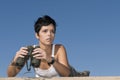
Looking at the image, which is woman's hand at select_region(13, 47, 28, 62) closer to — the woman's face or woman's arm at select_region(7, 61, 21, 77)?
woman's arm at select_region(7, 61, 21, 77)

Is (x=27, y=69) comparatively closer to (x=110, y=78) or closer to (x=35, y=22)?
(x=35, y=22)

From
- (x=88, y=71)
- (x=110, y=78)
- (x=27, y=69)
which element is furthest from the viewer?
(x=88, y=71)

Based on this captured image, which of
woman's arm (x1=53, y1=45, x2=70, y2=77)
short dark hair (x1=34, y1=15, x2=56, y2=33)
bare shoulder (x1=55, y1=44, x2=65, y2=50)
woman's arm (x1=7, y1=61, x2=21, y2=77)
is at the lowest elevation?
woman's arm (x1=7, y1=61, x2=21, y2=77)

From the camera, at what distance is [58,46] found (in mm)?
5449

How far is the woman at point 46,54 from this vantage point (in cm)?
488

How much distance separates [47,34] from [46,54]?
1.35 ft

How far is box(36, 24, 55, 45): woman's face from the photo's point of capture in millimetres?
5105

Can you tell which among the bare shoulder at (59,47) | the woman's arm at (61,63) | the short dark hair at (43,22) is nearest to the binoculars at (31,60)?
the woman's arm at (61,63)

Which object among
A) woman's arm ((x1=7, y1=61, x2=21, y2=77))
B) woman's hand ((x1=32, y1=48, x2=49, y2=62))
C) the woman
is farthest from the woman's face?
woman's arm ((x1=7, y1=61, x2=21, y2=77))

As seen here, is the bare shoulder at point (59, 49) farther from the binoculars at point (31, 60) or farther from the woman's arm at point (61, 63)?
the binoculars at point (31, 60)

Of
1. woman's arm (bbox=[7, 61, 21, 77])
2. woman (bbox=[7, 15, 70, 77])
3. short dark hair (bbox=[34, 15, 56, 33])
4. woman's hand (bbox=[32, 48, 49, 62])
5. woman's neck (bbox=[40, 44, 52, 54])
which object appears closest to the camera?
woman's hand (bbox=[32, 48, 49, 62])

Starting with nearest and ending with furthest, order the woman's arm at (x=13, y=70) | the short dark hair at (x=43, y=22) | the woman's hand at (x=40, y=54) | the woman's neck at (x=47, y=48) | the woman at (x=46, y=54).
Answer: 1. the woman's hand at (x=40, y=54)
2. the woman at (x=46, y=54)
3. the woman's arm at (x=13, y=70)
4. the short dark hair at (x=43, y=22)
5. the woman's neck at (x=47, y=48)

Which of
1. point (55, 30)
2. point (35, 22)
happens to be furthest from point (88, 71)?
point (35, 22)

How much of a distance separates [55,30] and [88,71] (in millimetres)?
869
